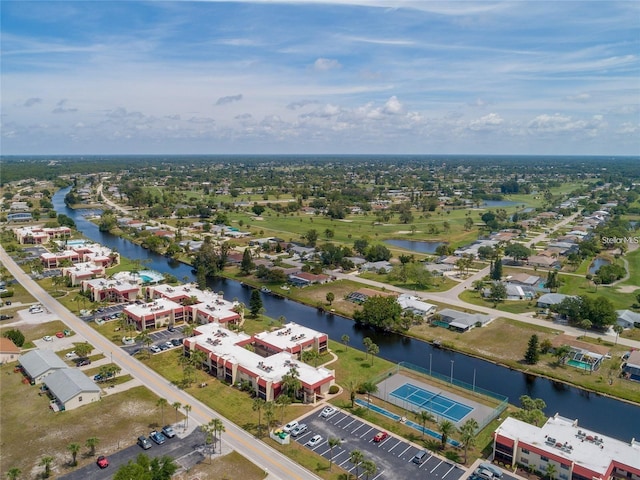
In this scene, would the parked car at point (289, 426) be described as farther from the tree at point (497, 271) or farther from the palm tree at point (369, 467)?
the tree at point (497, 271)

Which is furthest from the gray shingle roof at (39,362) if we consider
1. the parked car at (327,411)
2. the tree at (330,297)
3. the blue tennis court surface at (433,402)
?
the tree at (330,297)

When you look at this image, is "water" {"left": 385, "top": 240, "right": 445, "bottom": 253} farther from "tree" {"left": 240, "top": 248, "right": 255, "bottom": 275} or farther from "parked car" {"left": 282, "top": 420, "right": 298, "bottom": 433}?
"parked car" {"left": 282, "top": 420, "right": 298, "bottom": 433}

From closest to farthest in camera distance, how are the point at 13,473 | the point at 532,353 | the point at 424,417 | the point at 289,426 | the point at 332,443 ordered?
1. the point at 13,473
2. the point at 332,443
3. the point at 424,417
4. the point at 289,426
5. the point at 532,353

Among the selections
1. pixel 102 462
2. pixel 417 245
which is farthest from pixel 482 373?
pixel 417 245

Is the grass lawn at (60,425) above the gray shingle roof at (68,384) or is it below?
below

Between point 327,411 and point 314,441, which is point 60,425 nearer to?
point 314,441
